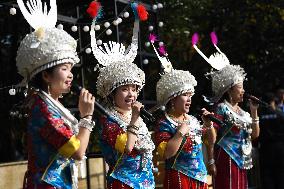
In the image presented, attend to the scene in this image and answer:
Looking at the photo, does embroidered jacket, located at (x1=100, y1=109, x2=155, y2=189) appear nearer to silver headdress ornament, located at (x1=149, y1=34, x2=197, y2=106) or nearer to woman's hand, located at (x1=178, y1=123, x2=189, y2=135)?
woman's hand, located at (x1=178, y1=123, x2=189, y2=135)

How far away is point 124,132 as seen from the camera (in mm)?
4262

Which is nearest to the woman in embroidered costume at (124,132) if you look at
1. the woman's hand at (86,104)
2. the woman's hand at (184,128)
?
the woman's hand at (184,128)

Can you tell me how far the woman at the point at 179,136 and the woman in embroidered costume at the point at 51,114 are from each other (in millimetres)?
1354

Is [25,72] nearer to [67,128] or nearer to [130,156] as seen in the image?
[67,128]

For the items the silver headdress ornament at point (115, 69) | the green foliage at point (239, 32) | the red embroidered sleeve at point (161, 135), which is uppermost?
the green foliage at point (239, 32)

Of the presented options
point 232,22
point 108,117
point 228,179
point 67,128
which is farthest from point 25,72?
point 232,22

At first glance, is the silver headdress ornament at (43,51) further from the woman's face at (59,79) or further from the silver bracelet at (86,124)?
the silver bracelet at (86,124)

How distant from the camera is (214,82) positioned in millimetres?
6219

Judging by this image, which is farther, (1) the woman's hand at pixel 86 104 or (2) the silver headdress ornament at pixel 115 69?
(2) the silver headdress ornament at pixel 115 69

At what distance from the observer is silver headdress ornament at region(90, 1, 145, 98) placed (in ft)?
14.6

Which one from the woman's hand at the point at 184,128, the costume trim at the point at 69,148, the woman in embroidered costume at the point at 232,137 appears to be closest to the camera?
the costume trim at the point at 69,148

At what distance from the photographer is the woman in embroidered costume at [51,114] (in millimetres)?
3379

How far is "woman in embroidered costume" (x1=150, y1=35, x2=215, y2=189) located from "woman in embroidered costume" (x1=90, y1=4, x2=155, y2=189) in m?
0.41

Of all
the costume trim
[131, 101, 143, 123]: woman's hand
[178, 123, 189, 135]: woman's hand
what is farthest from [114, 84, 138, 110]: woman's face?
the costume trim
